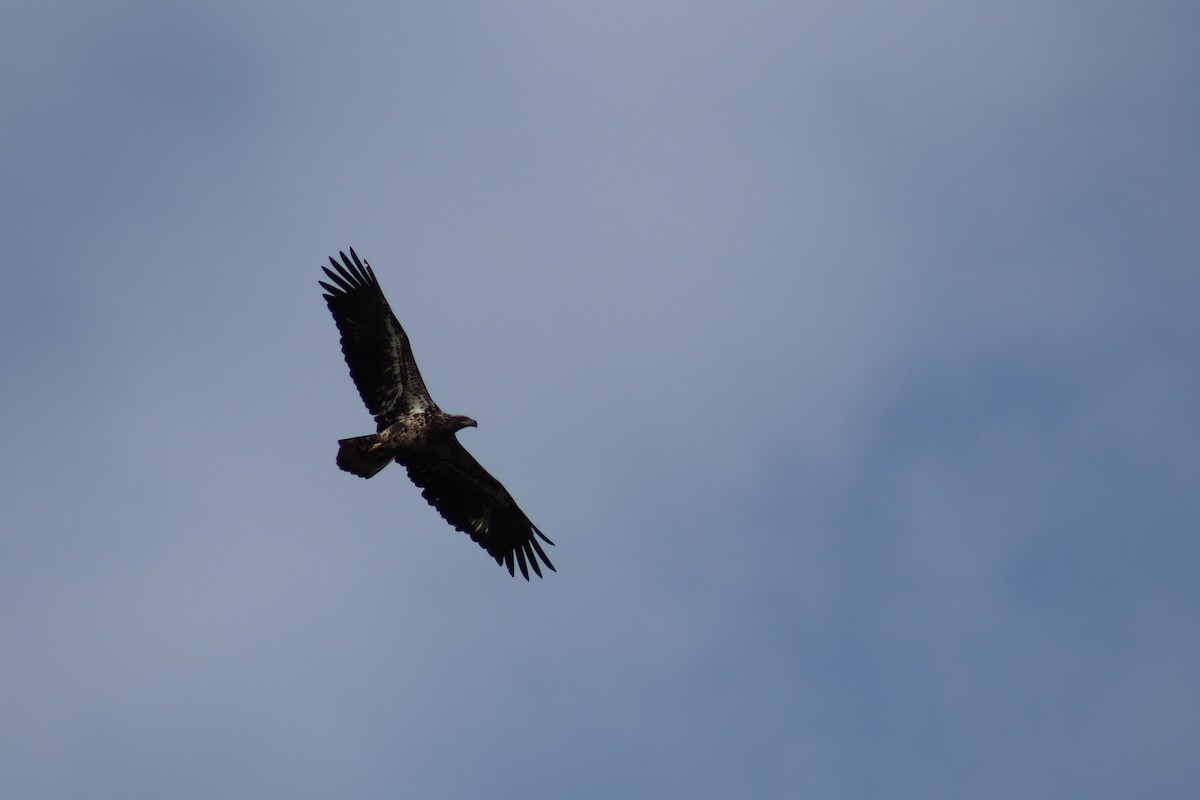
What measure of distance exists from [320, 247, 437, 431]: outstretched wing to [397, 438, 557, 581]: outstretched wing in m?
1.19

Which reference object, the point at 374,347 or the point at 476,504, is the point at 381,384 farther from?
the point at 476,504

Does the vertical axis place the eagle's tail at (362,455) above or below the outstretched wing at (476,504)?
below

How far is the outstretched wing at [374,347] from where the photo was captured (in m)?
25.9

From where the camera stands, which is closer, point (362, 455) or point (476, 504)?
point (362, 455)

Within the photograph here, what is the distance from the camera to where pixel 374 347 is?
2595cm

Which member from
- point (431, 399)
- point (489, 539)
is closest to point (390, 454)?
point (431, 399)

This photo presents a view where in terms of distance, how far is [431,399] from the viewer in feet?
85.4

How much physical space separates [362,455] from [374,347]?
2.08m

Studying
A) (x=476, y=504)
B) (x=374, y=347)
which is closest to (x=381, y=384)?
(x=374, y=347)

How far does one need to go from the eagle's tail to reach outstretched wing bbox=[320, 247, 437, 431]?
51 cm

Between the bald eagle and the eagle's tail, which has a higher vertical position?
the bald eagle

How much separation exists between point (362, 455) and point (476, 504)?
3013 mm

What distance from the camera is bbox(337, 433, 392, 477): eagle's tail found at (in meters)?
25.3

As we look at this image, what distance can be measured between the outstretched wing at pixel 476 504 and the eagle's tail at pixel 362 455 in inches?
36.4
